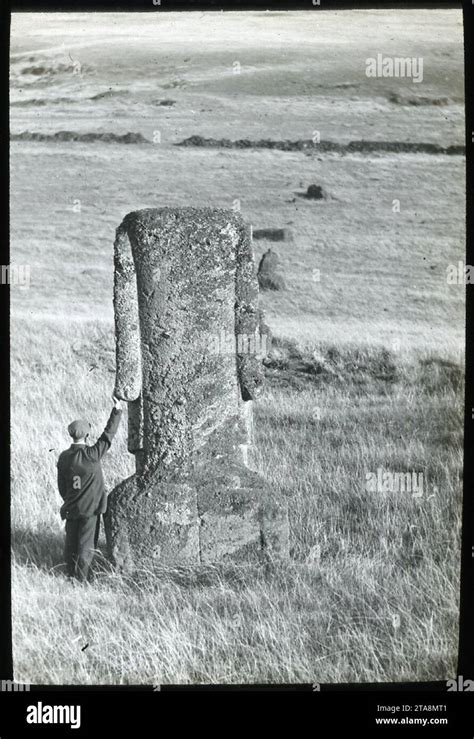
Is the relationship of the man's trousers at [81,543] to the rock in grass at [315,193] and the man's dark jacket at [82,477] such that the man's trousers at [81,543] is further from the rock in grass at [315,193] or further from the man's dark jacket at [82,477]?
the rock in grass at [315,193]

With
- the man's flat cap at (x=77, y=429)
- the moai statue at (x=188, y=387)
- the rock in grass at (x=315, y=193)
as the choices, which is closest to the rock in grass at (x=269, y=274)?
the rock in grass at (x=315, y=193)

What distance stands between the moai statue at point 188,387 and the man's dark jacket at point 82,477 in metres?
0.13

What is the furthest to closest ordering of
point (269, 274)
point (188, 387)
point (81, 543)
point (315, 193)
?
point (315, 193) < point (269, 274) < point (81, 543) < point (188, 387)

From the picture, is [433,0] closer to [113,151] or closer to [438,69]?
[438,69]

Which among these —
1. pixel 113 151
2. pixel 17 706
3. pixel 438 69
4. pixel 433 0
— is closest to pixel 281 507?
pixel 17 706

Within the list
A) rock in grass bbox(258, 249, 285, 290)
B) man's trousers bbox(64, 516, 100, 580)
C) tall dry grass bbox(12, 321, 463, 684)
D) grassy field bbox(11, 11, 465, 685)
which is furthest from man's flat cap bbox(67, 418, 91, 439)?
rock in grass bbox(258, 249, 285, 290)

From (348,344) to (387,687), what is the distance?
5830mm

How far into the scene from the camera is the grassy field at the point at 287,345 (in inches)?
259

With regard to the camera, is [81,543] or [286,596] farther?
[81,543]

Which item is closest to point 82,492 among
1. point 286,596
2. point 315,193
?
point 286,596

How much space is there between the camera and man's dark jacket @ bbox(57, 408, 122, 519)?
21.9 feet

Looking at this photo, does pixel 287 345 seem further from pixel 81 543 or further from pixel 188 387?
pixel 81 543

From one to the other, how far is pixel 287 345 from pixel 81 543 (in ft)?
18.8

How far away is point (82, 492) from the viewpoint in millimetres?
6676
